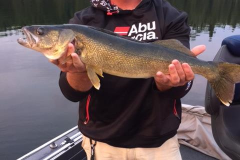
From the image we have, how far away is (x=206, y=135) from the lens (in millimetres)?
4625

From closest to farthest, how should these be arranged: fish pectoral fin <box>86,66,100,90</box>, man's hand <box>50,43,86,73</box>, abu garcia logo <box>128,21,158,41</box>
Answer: man's hand <box>50,43,86,73</box>
fish pectoral fin <box>86,66,100,90</box>
abu garcia logo <box>128,21,158,41</box>

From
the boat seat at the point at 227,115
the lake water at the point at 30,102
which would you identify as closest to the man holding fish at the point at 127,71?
the boat seat at the point at 227,115

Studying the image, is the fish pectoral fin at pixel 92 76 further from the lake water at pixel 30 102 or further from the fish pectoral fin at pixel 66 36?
the lake water at pixel 30 102

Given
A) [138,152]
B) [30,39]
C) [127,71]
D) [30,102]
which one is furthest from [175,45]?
[30,102]

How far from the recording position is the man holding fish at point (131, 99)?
266 cm

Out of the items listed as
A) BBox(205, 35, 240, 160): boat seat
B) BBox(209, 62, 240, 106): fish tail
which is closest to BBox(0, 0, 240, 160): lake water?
BBox(205, 35, 240, 160): boat seat

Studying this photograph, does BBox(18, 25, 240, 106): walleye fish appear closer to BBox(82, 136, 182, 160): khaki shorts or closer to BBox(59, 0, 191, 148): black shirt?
BBox(59, 0, 191, 148): black shirt

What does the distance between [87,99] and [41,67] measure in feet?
32.1

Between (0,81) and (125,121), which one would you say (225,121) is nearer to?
(125,121)

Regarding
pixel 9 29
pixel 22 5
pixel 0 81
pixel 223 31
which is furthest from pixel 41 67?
pixel 22 5

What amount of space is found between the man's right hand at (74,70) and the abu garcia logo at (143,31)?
2.18 ft

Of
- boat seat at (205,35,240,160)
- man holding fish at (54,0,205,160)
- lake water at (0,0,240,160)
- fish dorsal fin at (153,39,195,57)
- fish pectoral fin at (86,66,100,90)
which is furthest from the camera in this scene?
lake water at (0,0,240,160)

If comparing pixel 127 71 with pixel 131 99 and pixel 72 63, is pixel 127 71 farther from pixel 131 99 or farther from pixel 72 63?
pixel 72 63

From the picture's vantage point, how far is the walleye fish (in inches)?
93.6
